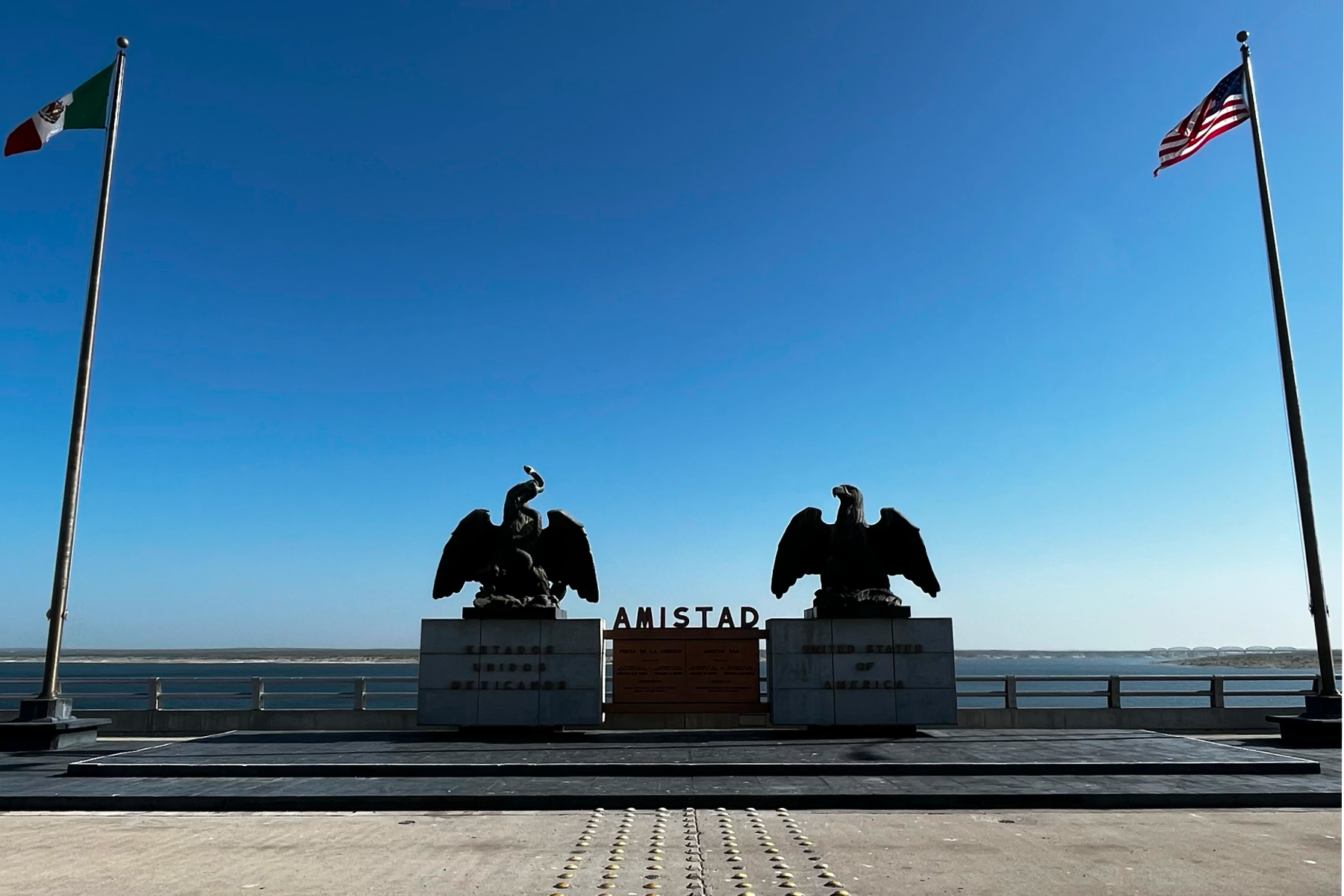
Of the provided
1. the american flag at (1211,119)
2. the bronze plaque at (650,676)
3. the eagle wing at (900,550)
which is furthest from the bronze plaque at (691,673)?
the american flag at (1211,119)

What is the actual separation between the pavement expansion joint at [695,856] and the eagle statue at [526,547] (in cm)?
743

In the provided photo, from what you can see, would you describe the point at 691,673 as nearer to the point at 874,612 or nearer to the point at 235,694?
the point at 874,612

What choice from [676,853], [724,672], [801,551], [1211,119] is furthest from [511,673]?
[1211,119]

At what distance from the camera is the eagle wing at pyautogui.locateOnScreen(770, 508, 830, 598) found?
56.3ft

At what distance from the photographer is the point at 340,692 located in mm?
33438

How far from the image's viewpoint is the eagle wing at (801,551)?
1717cm

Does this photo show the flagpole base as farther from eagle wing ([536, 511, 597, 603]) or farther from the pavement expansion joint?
the pavement expansion joint

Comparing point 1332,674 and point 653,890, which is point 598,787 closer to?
point 653,890

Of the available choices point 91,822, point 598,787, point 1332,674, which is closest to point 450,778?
point 598,787

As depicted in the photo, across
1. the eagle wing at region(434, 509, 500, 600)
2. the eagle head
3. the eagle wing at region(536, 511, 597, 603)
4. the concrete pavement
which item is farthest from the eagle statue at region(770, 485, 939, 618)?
the concrete pavement

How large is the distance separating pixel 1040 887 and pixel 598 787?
214 inches

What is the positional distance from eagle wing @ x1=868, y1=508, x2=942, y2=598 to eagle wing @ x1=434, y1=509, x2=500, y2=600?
6.98 metres

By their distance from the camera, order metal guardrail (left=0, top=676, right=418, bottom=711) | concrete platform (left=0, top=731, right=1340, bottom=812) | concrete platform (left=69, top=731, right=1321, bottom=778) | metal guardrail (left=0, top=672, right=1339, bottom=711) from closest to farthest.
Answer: concrete platform (left=0, top=731, right=1340, bottom=812)
concrete platform (left=69, top=731, right=1321, bottom=778)
metal guardrail (left=0, top=672, right=1339, bottom=711)
metal guardrail (left=0, top=676, right=418, bottom=711)

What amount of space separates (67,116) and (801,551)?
49.1 ft
